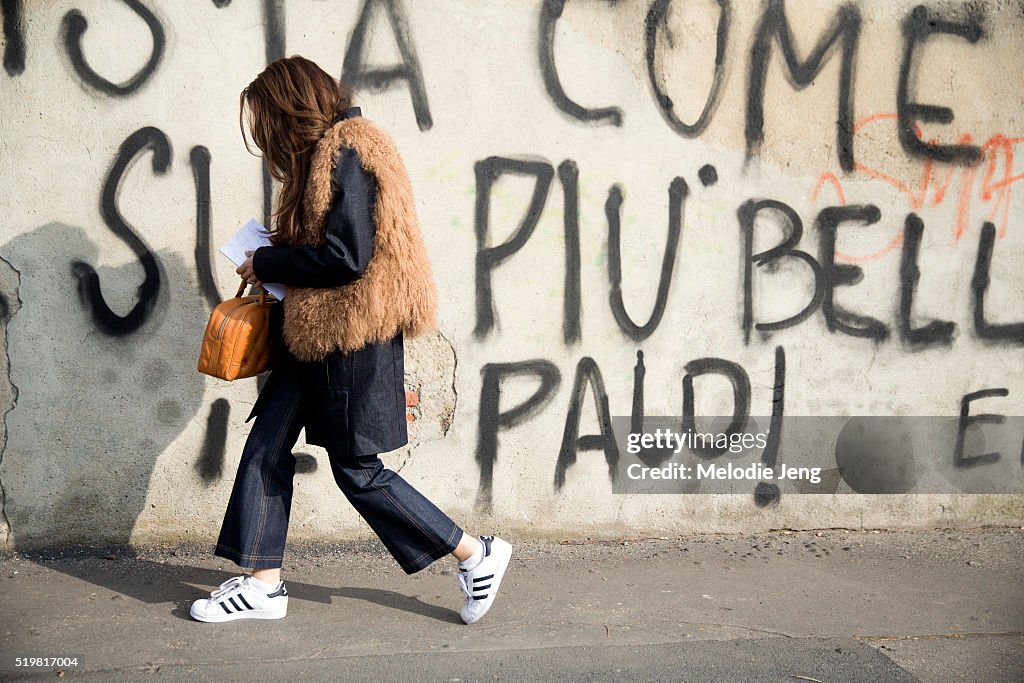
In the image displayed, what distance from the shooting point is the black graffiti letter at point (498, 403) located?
11.8ft

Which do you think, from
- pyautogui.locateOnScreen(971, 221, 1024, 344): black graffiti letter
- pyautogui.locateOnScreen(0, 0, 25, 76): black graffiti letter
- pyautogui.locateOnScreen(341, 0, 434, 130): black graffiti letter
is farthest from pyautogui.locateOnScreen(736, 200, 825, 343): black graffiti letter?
pyautogui.locateOnScreen(0, 0, 25, 76): black graffiti letter

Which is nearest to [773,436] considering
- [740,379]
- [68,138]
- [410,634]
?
[740,379]

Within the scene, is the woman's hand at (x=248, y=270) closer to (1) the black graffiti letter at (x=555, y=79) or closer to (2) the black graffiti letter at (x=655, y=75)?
(1) the black graffiti letter at (x=555, y=79)

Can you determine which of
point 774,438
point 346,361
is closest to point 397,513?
point 346,361

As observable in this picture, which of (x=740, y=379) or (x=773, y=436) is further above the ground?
(x=740, y=379)

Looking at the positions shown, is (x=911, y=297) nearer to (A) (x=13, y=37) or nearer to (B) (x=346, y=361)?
(B) (x=346, y=361)

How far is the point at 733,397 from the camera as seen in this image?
3.72 m

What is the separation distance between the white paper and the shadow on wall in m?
0.68

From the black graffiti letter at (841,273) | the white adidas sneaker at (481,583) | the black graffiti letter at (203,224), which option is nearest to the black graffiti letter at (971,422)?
the black graffiti letter at (841,273)

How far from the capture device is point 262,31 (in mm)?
3340

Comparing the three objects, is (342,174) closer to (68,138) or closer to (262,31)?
(262,31)

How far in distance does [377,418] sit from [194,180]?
123 centimetres

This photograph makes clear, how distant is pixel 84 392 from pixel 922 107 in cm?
326

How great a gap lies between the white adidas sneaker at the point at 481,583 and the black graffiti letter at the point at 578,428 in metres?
0.70
